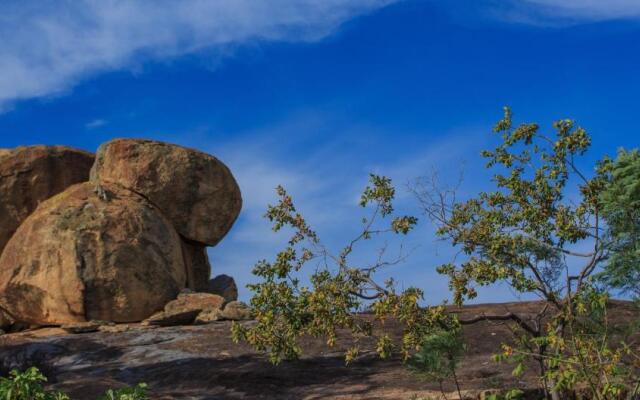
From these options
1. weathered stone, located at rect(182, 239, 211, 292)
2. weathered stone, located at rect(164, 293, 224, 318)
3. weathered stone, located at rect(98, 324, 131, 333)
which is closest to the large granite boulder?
weathered stone, located at rect(164, 293, 224, 318)

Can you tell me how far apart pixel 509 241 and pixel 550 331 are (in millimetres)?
1735

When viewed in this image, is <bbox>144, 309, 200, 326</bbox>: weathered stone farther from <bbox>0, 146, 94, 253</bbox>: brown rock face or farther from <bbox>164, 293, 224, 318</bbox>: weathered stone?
<bbox>0, 146, 94, 253</bbox>: brown rock face

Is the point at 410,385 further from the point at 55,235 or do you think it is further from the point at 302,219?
the point at 55,235

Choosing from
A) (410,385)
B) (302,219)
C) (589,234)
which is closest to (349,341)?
(410,385)

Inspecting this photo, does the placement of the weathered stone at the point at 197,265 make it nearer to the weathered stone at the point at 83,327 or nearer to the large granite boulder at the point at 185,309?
the large granite boulder at the point at 185,309

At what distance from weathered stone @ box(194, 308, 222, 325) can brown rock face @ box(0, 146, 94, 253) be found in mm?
8901

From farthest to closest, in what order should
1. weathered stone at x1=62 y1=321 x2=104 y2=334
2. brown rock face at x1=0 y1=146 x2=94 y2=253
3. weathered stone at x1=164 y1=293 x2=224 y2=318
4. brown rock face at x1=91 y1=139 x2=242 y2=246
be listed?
brown rock face at x1=0 y1=146 x2=94 y2=253, brown rock face at x1=91 y1=139 x2=242 y2=246, weathered stone at x1=164 y1=293 x2=224 y2=318, weathered stone at x1=62 y1=321 x2=104 y2=334

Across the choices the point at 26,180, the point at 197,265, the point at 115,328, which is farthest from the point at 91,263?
the point at 26,180

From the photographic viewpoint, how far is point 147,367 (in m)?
18.1

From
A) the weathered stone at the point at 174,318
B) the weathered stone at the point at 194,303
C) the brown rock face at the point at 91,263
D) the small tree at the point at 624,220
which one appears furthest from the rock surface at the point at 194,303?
the small tree at the point at 624,220

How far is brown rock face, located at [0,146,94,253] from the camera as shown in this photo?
2881 cm

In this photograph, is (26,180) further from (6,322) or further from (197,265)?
(197,265)

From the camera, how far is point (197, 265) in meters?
28.9

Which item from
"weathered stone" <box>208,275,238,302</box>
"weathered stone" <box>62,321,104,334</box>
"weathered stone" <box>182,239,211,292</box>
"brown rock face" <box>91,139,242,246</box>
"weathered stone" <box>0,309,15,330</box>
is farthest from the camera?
"weathered stone" <box>208,275,238,302</box>
